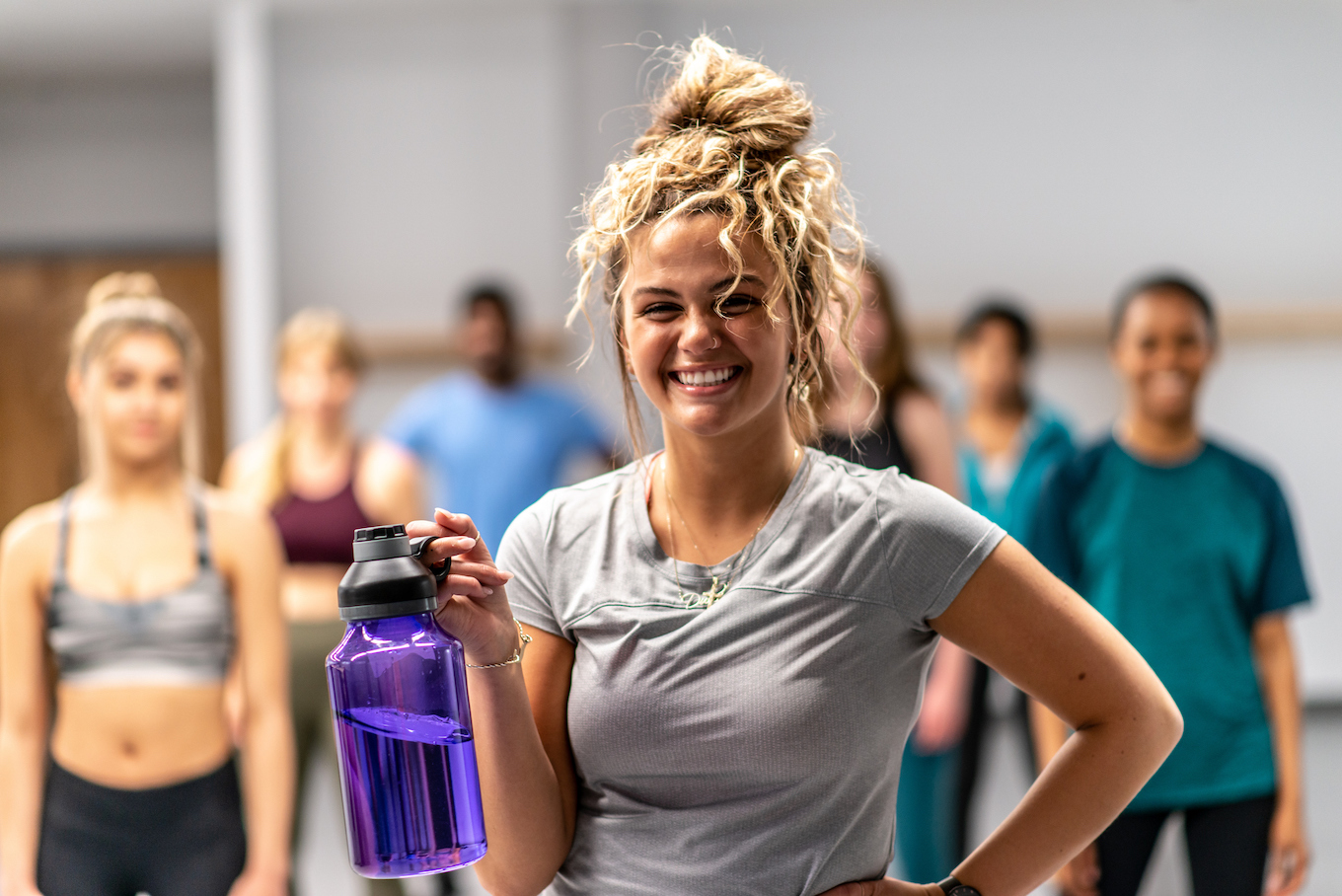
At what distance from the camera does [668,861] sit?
121 centimetres

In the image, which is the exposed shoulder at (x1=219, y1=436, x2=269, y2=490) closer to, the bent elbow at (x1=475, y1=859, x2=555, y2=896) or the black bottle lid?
the bent elbow at (x1=475, y1=859, x2=555, y2=896)

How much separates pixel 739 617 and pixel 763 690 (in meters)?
0.07

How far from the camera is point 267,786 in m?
2.11

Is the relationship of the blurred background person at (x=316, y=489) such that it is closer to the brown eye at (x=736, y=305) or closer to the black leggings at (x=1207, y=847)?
the black leggings at (x=1207, y=847)

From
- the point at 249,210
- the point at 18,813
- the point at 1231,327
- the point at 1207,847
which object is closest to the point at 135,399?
the point at 18,813

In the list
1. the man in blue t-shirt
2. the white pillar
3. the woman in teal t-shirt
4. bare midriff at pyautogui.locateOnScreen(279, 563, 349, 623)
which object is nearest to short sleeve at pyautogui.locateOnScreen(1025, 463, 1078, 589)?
the woman in teal t-shirt

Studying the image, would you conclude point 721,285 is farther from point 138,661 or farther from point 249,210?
point 249,210

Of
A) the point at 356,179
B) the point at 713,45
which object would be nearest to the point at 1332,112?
the point at 356,179

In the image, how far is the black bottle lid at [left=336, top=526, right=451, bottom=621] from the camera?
1.09 m

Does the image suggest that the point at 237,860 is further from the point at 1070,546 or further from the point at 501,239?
the point at 501,239

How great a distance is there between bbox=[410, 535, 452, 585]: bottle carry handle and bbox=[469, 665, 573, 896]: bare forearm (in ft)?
0.36

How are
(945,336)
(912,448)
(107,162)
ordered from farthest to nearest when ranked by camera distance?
(107,162) → (945,336) → (912,448)

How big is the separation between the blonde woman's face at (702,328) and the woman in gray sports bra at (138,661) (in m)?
1.21

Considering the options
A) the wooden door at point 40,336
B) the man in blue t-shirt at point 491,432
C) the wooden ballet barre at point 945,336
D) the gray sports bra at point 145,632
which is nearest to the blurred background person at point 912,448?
the gray sports bra at point 145,632
